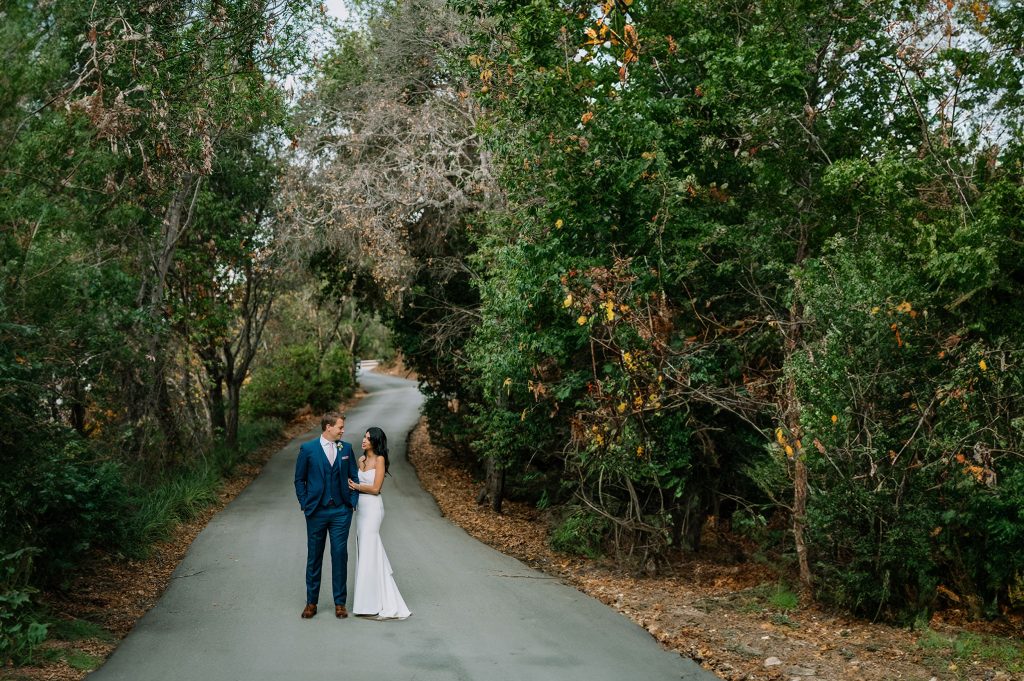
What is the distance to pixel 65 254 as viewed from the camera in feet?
32.5

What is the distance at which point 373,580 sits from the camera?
8766 millimetres

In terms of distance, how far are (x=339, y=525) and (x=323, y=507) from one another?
23cm

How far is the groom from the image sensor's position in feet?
28.4

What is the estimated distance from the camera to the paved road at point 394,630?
718 cm

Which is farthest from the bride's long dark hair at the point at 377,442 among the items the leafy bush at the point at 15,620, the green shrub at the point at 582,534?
the green shrub at the point at 582,534

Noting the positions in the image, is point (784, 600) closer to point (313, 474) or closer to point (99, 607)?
point (313, 474)

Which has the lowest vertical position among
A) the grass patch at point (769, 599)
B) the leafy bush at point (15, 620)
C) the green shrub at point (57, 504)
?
the grass patch at point (769, 599)

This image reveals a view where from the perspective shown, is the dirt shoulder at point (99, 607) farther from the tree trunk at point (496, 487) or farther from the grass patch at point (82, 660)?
the tree trunk at point (496, 487)

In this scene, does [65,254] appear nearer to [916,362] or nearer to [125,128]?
[125,128]

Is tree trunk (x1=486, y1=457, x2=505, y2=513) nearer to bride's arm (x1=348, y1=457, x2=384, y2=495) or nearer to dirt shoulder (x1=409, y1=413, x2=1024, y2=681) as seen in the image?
dirt shoulder (x1=409, y1=413, x2=1024, y2=681)

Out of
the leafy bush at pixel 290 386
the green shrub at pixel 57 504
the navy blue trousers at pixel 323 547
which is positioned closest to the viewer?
the green shrub at pixel 57 504

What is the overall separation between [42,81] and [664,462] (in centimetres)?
855

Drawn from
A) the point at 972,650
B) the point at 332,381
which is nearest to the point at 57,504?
the point at 972,650

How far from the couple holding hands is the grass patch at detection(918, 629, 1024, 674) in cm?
496
